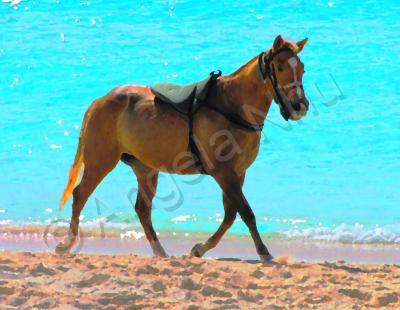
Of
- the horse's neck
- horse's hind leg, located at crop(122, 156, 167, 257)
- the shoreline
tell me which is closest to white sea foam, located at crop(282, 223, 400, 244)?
the shoreline

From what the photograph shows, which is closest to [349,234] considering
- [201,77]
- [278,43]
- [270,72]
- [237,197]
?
[237,197]

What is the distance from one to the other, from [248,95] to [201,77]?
10503 mm

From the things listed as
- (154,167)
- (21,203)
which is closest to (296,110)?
(154,167)

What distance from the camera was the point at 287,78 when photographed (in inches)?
304

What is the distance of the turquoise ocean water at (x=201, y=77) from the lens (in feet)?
41.0

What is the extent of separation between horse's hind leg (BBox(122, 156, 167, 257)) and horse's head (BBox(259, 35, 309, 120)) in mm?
1443

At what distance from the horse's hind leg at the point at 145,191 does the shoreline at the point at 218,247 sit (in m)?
1.44

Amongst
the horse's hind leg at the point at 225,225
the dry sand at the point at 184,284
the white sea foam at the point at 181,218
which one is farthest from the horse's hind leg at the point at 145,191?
the white sea foam at the point at 181,218

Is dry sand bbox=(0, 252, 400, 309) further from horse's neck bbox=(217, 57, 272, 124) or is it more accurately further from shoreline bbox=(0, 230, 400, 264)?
shoreline bbox=(0, 230, 400, 264)

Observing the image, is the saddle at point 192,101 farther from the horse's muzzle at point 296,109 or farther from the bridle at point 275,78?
the horse's muzzle at point 296,109

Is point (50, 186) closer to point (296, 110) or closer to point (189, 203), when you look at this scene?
point (189, 203)

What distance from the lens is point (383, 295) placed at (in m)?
6.85

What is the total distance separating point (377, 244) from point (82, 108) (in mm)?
7432

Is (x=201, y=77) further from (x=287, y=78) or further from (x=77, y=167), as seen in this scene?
(x=287, y=78)
